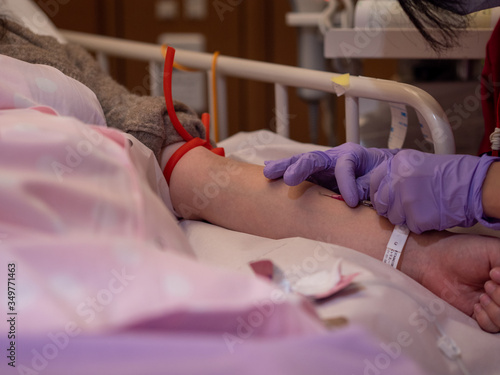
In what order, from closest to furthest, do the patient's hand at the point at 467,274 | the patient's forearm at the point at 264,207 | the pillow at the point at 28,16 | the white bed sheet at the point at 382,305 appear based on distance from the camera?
1. the white bed sheet at the point at 382,305
2. the patient's hand at the point at 467,274
3. the patient's forearm at the point at 264,207
4. the pillow at the point at 28,16

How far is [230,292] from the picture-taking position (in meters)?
0.47

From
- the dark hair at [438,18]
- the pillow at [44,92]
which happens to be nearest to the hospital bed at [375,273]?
the dark hair at [438,18]

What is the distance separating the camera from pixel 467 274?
0.70m

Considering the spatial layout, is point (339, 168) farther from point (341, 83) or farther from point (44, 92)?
point (44, 92)

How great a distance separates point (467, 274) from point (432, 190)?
0.12 metres

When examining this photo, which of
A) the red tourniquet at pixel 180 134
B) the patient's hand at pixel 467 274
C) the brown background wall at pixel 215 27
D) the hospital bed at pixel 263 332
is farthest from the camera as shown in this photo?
the brown background wall at pixel 215 27

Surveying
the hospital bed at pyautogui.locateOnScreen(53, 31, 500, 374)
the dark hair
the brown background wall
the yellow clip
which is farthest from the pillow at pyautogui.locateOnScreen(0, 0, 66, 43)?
the brown background wall

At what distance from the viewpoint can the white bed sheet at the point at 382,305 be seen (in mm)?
564

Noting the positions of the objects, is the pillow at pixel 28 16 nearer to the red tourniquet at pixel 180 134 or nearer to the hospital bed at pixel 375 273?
the red tourniquet at pixel 180 134

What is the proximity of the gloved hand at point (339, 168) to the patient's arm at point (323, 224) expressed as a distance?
0.03 meters

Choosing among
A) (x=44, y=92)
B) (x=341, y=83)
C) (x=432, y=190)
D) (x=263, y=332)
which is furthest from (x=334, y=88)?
Result: (x=263, y=332)

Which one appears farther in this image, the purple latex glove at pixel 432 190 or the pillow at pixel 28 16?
the pillow at pixel 28 16

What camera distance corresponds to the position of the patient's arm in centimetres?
70

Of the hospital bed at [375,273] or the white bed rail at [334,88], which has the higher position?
the white bed rail at [334,88]
